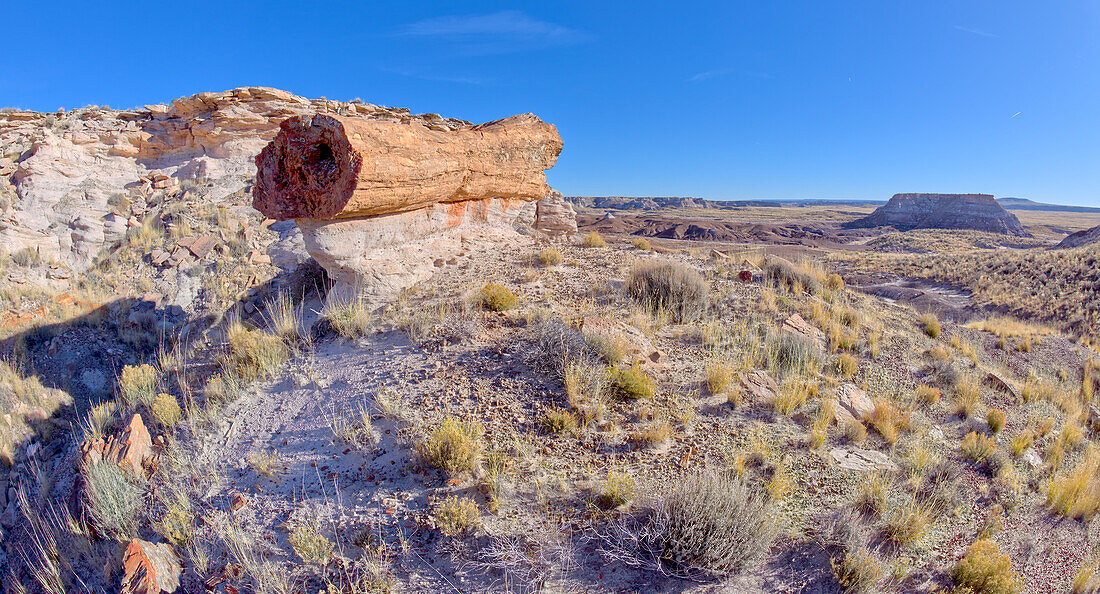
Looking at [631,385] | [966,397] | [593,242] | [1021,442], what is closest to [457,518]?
[631,385]

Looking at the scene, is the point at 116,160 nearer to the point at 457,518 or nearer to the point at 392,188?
the point at 392,188

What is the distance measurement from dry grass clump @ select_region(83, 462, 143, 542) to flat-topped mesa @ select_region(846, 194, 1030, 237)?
3007 inches

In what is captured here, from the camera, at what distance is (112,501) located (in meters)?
3.59

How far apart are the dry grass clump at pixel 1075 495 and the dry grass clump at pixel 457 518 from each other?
5.09 meters

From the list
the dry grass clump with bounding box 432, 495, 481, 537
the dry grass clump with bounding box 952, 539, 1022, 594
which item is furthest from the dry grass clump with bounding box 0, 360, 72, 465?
the dry grass clump with bounding box 952, 539, 1022, 594

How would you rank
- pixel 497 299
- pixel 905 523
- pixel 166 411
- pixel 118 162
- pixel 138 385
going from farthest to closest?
1. pixel 118 162
2. pixel 497 299
3. pixel 138 385
4. pixel 166 411
5. pixel 905 523

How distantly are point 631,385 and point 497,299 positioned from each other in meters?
2.07

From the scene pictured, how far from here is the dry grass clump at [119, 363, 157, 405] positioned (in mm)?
5035

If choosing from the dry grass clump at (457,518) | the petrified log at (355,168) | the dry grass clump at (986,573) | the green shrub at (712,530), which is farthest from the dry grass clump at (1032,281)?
the dry grass clump at (457,518)

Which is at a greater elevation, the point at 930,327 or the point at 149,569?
the point at 930,327

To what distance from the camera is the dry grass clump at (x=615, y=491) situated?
3.10 m

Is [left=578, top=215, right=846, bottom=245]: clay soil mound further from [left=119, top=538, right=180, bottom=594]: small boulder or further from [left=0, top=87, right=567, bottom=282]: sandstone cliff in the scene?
[left=119, top=538, right=180, bottom=594]: small boulder

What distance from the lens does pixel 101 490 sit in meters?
3.64

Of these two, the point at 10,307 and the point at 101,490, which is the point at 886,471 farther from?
the point at 10,307
